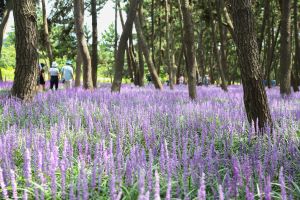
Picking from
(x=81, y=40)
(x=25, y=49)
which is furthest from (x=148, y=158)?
(x=81, y=40)

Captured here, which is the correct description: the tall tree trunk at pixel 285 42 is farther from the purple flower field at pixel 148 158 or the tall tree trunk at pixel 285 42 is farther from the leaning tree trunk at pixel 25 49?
the leaning tree trunk at pixel 25 49

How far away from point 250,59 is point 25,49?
5.37 m

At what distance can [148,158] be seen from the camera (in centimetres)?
488

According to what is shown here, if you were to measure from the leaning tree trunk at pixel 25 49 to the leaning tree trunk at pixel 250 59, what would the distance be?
4.95 m

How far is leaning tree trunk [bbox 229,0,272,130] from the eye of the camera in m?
6.00

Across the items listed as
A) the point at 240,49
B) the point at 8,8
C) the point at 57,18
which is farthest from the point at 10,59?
the point at 240,49

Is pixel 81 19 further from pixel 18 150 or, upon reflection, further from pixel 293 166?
pixel 293 166

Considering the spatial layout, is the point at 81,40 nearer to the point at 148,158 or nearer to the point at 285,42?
the point at 285,42

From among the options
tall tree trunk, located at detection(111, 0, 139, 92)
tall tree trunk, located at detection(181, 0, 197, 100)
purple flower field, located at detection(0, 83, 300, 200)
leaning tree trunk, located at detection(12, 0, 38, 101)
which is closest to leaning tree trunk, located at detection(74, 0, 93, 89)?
tall tree trunk, located at detection(111, 0, 139, 92)

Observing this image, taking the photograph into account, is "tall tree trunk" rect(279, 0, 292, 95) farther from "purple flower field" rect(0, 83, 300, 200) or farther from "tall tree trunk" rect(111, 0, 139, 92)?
"tall tree trunk" rect(111, 0, 139, 92)

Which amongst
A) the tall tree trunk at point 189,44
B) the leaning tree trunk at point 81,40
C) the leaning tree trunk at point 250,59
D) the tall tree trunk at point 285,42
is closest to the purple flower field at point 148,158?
the leaning tree trunk at point 250,59

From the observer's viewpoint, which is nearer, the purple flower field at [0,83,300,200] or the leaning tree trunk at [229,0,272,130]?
the purple flower field at [0,83,300,200]

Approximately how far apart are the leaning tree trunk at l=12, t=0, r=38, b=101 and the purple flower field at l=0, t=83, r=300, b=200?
42 centimetres

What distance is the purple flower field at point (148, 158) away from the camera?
9.89ft
